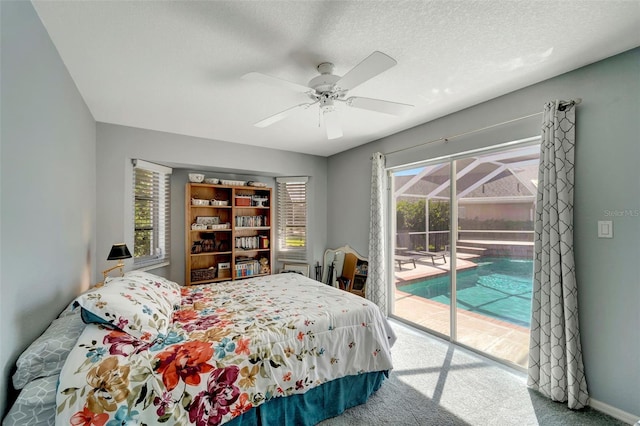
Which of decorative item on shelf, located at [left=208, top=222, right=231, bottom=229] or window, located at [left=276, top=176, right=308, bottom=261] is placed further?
window, located at [left=276, top=176, right=308, bottom=261]

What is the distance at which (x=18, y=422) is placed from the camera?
1149 millimetres

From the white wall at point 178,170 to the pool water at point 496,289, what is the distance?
→ 236 cm

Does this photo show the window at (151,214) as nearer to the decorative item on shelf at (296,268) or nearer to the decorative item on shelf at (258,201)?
the decorative item on shelf at (258,201)

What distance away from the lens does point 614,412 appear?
187cm

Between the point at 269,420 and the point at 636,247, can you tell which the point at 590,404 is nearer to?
the point at 636,247

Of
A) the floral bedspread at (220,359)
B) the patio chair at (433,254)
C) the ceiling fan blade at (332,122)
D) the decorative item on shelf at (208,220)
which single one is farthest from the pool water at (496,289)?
the decorative item on shelf at (208,220)

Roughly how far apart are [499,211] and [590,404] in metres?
1.64

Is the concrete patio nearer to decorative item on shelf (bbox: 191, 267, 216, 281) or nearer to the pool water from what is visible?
the pool water

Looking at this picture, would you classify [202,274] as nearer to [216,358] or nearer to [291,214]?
[291,214]

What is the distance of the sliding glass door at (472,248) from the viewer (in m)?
2.58

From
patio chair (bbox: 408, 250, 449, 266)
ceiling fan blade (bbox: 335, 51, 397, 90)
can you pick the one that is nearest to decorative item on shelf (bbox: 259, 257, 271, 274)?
patio chair (bbox: 408, 250, 449, 266)

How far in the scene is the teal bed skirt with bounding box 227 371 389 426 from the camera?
165 centimetres

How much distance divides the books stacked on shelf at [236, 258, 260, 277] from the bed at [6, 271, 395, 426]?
1.81 meters

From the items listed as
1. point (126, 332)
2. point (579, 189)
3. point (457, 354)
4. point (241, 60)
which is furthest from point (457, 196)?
point (126, 332)
